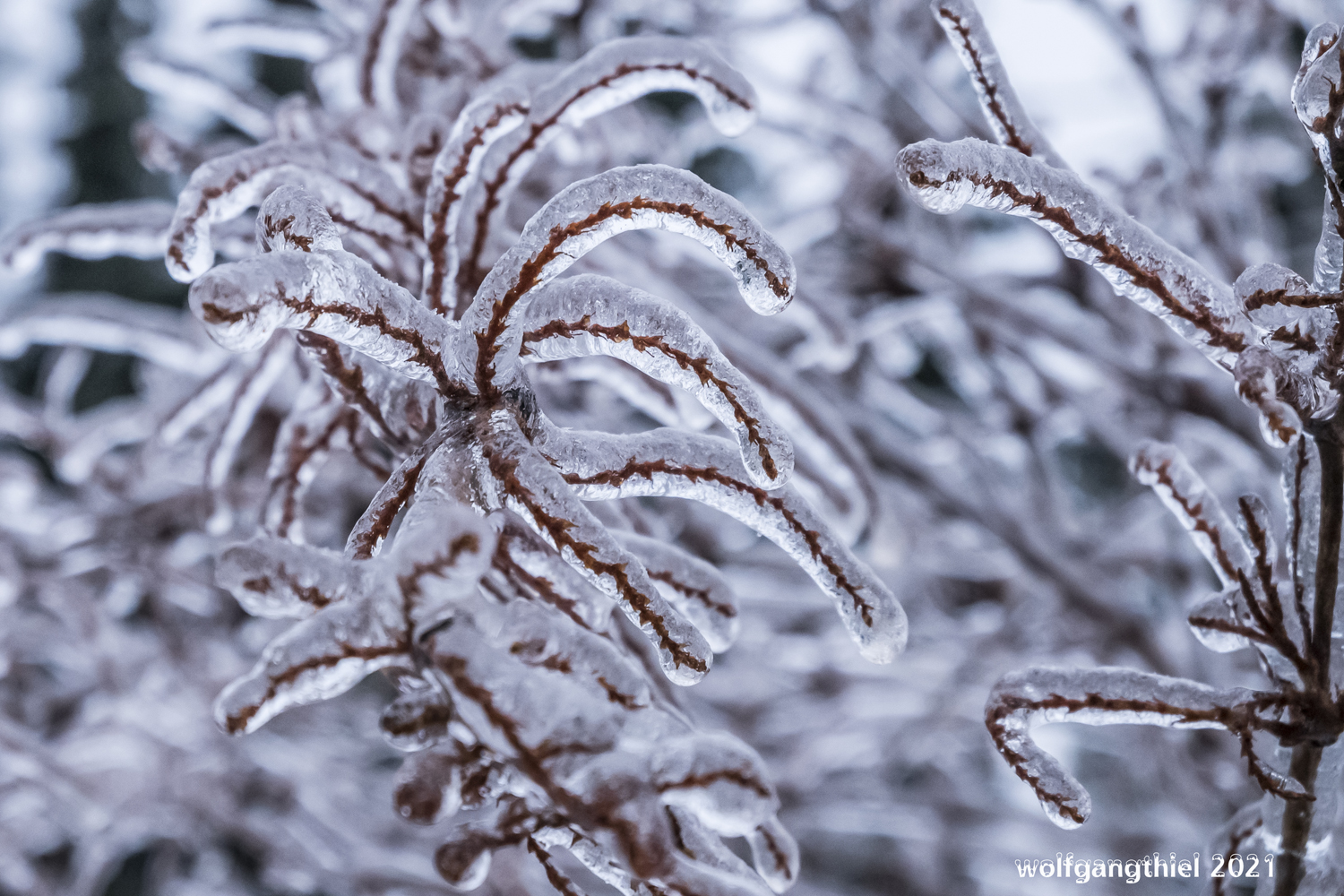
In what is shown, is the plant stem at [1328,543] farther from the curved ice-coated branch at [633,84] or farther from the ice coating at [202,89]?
the ice coating at [202,89]

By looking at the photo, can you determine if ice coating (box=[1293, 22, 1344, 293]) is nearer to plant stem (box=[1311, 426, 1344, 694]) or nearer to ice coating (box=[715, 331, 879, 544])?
plant stem (box=[1311, 426, 1344, 694])

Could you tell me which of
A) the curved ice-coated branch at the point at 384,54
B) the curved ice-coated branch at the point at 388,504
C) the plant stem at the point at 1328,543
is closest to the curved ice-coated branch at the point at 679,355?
the curved ice-coated branch at the point at 388,504

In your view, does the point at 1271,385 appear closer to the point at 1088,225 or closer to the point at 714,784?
the point at 1088,225

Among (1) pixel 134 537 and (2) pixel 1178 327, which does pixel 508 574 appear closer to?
(2) pixel 1178 327

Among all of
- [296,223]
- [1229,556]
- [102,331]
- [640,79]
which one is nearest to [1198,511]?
[1229,556]

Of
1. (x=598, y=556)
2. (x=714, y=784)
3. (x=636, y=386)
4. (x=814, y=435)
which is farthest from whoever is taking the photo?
(x=814, y=435)

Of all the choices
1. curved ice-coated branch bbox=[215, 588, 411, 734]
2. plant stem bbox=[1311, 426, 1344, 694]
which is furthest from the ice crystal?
curved ice-coated branch bbox=[215, 588, 411, 734]

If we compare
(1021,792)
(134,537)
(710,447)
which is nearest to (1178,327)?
(710,447)
